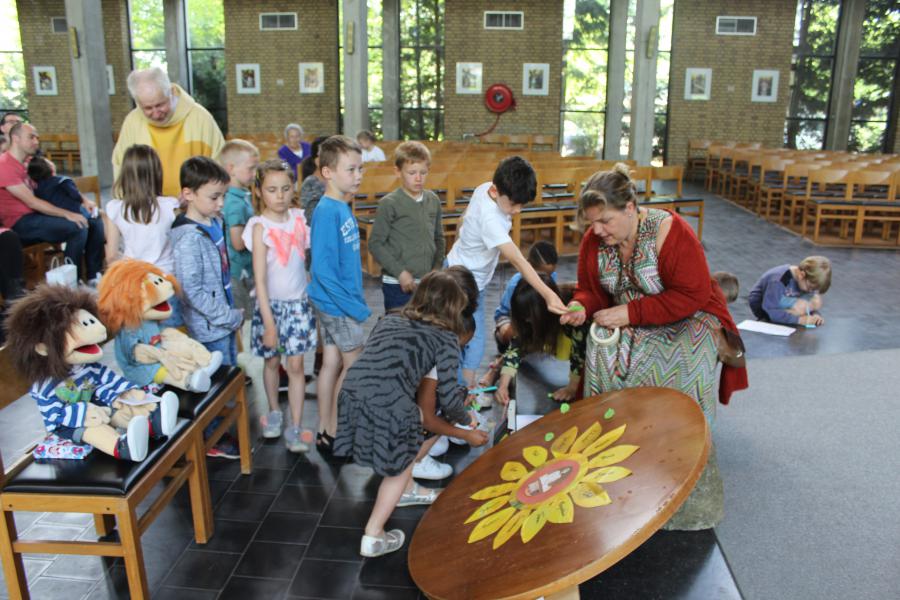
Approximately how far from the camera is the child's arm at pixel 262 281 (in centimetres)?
330

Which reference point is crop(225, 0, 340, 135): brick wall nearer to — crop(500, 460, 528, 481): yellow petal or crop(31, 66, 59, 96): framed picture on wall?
crop(31, 66, 59, 96): framed picture on wall

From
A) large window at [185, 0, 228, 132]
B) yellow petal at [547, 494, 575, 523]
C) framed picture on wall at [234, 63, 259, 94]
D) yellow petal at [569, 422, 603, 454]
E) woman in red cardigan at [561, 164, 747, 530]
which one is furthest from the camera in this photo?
large window at [185, 0, 228, 132]

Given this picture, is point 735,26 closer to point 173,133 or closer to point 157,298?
point 173,133

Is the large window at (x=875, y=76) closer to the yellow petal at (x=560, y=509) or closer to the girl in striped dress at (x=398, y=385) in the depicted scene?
the girl in striped dress at (x=398, y=385)

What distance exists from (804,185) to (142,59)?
1662cm

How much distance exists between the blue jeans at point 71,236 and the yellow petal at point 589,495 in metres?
5.51

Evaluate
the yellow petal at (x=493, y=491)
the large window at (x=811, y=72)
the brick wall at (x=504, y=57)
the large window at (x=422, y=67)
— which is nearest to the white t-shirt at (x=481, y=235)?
the yellow petal at (x=493, y=491)

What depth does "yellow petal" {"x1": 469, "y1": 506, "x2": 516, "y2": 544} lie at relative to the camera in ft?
7.04

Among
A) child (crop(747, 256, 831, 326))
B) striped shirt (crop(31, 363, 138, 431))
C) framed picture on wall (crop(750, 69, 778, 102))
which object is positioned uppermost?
framed picture on wall (crop(750, 69, 778, 102))

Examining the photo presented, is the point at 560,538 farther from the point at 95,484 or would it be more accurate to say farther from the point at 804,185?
the point at 804,185

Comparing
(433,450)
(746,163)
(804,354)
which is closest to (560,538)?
(433,450)

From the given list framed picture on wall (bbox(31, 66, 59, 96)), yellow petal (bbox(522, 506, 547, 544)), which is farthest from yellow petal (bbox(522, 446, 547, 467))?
framed picture on wall (bbox(31, 66, 59, 96))

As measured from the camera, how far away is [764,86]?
1794cm

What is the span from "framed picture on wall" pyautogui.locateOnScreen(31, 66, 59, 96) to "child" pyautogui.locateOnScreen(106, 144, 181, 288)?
18.9 meters
